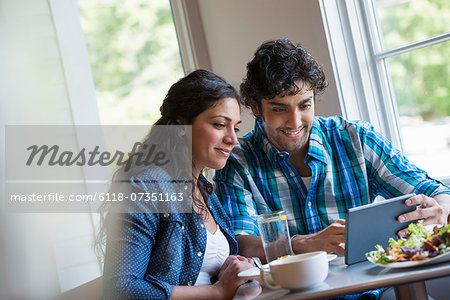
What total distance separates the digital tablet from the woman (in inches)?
12.4

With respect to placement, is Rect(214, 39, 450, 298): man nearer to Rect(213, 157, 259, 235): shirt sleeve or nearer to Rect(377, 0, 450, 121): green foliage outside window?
Rect(213, 157, 259, 235): shirt sleeve

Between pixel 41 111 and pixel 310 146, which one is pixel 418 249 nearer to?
pixel 310 146

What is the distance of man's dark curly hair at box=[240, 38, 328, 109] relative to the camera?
1.89m

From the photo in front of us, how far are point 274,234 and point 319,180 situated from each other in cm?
61

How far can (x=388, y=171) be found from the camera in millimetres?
1896

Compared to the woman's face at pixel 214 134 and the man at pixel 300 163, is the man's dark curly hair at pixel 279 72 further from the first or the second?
the woman's face at pixel 214 134

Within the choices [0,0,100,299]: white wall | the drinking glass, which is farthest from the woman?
[0,0,100,299]: white wall

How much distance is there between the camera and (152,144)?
1796 mm

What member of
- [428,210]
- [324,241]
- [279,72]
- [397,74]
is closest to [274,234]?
[324,241]

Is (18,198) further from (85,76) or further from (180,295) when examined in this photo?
(180,295)

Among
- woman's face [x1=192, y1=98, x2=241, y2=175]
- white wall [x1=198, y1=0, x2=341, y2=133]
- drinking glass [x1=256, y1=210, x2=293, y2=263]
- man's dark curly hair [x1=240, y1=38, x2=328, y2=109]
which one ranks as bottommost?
drinking glass [x1=256, y1=210, x2=293, y2=263]

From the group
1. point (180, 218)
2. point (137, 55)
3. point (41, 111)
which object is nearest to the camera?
point (180, 218)

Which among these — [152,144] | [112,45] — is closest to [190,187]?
[152,144]

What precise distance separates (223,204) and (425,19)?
1216 mm
